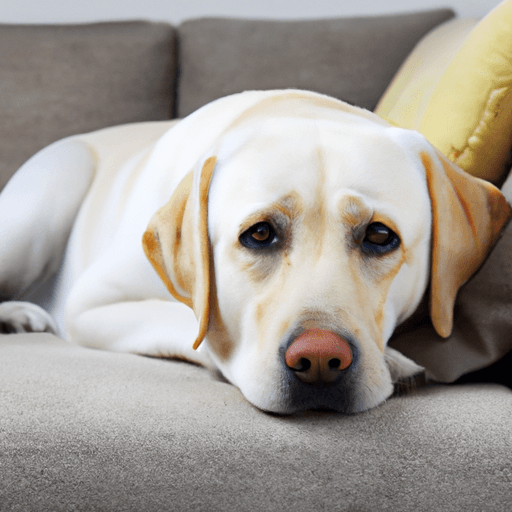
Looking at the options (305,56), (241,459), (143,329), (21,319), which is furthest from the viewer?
(305,56)

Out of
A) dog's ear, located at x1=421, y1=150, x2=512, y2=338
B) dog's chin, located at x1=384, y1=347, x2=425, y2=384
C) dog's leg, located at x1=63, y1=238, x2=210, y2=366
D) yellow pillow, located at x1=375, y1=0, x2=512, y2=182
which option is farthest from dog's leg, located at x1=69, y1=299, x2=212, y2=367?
yellow pillow, located at x1=375, y1=0, x2=512, y2=182

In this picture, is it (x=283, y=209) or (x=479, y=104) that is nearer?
(x=283, y=209)

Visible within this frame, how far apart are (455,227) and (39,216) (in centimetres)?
131

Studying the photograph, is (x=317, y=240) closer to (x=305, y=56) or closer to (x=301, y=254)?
(x=301, y=254)

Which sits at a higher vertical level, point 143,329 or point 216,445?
point 216,445

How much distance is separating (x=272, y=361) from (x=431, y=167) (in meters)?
0.50

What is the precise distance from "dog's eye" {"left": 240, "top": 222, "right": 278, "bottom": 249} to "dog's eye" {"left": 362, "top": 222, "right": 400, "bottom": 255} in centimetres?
17

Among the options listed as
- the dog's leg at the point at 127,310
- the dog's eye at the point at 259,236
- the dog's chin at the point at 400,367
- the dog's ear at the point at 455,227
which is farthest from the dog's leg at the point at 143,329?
the dog's ear at the point at 455,227

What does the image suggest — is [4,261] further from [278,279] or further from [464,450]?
[464,450]

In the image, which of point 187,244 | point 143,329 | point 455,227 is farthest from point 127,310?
point 455,227

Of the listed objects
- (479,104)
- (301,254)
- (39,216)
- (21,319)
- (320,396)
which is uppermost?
(479,104)

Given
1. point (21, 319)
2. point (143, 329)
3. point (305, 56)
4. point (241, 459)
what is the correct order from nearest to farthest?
point (241, 459) < point (143, 329) < point (21, 319) < point (305, 56)

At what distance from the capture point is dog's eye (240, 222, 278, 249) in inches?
42.7

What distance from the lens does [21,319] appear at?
161 cm
